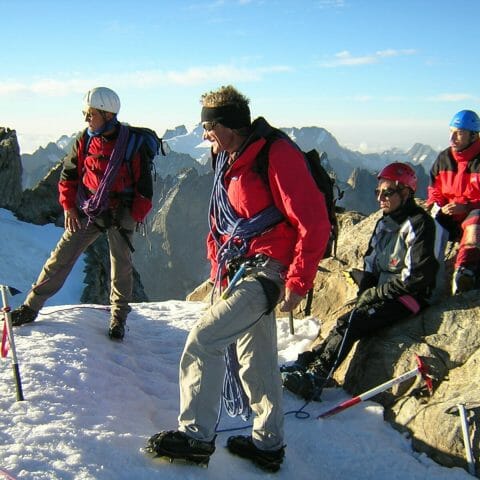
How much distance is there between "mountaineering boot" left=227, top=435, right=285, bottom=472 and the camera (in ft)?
15.2

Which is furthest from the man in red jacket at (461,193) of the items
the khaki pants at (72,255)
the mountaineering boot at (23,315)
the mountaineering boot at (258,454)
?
the mountaineering boot at (23,315)

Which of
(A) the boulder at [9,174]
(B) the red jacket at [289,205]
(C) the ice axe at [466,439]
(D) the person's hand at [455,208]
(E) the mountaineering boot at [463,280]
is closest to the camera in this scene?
(B) the red jacket at [289,205]

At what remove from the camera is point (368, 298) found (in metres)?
6.64

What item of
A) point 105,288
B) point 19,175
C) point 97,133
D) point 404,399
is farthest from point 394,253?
point 19,175

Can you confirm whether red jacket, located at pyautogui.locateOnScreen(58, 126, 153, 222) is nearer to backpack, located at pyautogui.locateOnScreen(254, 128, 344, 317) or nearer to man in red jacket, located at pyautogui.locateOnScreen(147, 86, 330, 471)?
man in red jacket, located at pyautogui.locateOnScreen(147, 86, 330, 471)

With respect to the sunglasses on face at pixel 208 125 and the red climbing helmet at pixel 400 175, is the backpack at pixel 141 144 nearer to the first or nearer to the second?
the sunglasses on face at pixel 208 125

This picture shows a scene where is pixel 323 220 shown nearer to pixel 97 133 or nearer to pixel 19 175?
pixel 97 133

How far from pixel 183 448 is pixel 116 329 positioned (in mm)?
3527

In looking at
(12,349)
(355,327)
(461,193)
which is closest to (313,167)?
(355,327)

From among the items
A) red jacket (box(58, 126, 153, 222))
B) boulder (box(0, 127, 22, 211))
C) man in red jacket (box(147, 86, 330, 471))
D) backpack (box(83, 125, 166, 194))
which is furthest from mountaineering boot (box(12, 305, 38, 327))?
boulder (box(0, 127, 22, 211))

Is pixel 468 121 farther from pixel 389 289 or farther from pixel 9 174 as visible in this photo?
pixel 9 174

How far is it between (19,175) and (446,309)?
3558cm

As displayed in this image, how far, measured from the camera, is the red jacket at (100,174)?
7027mm

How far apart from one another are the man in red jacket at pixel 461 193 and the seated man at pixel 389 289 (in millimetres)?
692
